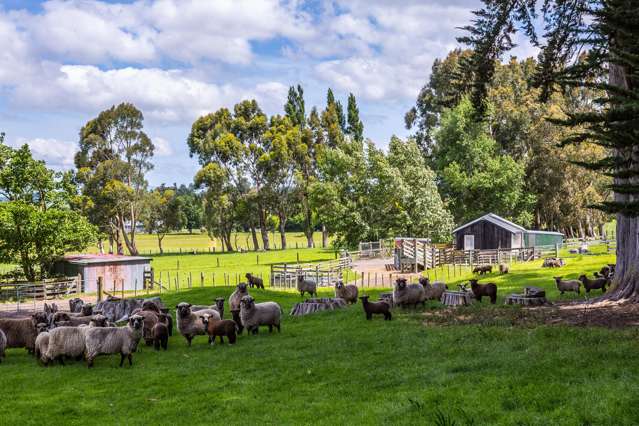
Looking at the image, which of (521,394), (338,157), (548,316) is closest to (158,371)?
(521,394)

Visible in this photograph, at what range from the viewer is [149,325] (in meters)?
18.2

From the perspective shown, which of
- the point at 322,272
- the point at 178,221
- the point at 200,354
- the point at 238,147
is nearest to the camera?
the point at 200,354

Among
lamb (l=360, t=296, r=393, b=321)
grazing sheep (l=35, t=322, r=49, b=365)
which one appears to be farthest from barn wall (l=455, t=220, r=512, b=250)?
grazing sheep (l=35, t=322, r=49, b=365)

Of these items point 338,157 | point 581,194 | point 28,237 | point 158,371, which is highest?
point 338,157

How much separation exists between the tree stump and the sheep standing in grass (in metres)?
13.5

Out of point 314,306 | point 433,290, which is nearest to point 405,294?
point 433,290

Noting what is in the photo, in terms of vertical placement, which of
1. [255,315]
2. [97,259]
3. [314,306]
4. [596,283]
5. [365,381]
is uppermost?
[97,259]

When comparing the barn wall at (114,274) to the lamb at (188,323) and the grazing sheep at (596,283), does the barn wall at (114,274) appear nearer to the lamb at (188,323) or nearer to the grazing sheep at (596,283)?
the lamb at (188,323)

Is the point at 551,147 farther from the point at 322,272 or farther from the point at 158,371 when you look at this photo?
the point at 158,371

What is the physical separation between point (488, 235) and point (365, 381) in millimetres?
45726

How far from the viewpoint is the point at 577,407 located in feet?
29.7

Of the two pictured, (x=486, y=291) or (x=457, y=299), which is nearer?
(x=457, y=299)

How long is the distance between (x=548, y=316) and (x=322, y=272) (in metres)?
25.2

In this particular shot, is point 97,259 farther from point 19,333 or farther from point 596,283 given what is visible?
point 596,283
